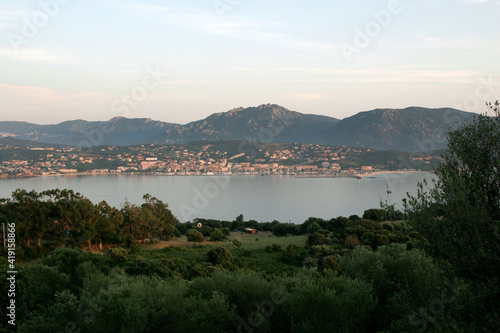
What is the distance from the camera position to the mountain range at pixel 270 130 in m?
140

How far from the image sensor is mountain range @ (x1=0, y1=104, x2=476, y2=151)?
140000 mm

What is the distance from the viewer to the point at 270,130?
167125 millimetres

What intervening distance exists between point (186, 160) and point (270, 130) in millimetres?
65336

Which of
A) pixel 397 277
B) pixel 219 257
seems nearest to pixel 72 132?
pixel 219 257

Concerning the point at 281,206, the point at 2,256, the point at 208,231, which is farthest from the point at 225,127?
the point at 2,256

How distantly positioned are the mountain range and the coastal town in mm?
24409

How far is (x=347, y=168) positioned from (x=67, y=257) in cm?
8871

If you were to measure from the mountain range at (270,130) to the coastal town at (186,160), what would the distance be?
961 inches

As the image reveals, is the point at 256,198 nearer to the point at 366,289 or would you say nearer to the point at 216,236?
the point at 216,236

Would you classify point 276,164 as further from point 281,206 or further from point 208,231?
point 208,231

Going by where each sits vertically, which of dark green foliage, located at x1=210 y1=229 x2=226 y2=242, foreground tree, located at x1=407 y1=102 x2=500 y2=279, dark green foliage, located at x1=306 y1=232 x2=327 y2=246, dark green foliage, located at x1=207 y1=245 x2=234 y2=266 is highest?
foreground tree, located at x1=407 y1=102 x2=500 y2=279

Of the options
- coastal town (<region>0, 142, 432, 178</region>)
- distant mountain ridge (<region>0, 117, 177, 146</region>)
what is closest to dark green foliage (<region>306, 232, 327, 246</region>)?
coastal town (<region>0, 142, 432, 178</region>)

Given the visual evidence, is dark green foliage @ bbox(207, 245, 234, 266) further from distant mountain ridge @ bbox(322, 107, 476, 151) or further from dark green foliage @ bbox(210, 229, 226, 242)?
distant mountain ridge @ bbox(322, 107, 476, 151)

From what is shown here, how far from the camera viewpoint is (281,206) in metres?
48.7
